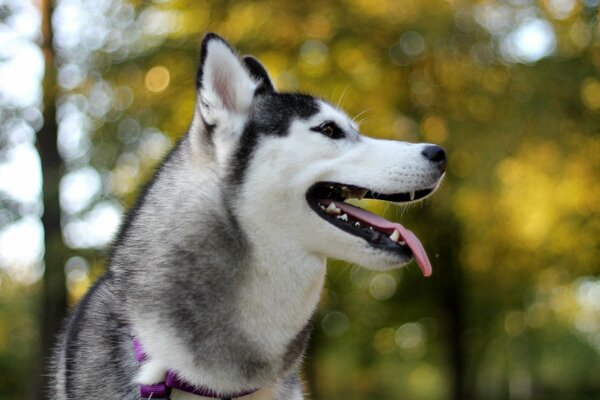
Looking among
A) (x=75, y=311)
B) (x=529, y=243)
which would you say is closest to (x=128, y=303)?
(x=75, y=311)

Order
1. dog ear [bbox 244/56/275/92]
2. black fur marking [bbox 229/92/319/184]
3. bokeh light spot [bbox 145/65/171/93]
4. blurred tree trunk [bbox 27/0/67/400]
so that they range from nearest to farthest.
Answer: black fur marking [bbox 229/92/319/184]
dog ear [bbox 244/56/275/92]
blurred tree trunk [bbox 27/0/67/400]
bokeh light spot [bbox 145/65/171/93]

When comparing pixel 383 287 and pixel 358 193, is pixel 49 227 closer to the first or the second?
pixel 358 193

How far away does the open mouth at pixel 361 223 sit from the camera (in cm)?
360

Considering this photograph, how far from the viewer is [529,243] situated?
1495cm

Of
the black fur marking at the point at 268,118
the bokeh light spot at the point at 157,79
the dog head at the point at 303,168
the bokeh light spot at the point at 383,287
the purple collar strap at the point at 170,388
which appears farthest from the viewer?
the bokeh light spot at the point at 383,287

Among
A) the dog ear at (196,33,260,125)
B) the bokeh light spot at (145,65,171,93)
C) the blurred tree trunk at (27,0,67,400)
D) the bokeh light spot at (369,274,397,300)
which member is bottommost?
the bokeh light spot at (369,274,397,300)

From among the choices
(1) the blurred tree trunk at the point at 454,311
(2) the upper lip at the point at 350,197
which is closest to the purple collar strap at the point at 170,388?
(2) the upper lip at the point at 350,197

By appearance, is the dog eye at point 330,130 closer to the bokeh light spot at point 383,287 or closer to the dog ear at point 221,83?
the dog ear at point 221,83

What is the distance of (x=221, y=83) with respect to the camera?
3777 millimetres

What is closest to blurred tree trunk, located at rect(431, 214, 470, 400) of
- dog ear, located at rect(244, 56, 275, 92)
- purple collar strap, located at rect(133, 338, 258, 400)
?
dog ear, located at rect(244, 56, 275, 92)

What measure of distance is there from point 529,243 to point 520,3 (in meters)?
4.92

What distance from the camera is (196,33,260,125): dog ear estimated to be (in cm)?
364

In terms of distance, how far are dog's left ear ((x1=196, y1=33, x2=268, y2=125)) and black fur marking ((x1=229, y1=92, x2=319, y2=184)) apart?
74mm

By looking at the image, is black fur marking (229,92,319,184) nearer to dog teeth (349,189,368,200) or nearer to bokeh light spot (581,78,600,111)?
dog teeth (349,189,368,200)
